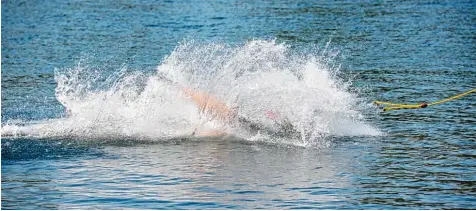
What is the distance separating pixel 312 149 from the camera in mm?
Result: 19578

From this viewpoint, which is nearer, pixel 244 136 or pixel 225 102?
pixel 244 136

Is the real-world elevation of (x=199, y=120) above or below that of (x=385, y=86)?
below

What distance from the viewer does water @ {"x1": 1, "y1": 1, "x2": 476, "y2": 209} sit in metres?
16.1

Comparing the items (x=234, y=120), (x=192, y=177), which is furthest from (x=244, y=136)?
(x=192, y=177)

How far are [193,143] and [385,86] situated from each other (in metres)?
10.8

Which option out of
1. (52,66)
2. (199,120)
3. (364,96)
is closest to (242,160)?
(199,120)

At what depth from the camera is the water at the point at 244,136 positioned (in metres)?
16.1

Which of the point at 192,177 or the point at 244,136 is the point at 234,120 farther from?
the point at 192,177

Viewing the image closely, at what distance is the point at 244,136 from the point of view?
21.0 m

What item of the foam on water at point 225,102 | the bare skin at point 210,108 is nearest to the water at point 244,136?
the foam on water at point 225,102

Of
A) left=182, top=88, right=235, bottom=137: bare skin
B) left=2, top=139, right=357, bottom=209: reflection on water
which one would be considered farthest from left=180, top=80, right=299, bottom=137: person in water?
left=2, top=139, right=357, bottom=209: reflection on water

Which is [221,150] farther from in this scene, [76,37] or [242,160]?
[76,37]

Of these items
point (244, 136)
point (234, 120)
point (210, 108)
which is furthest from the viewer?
point (210, 108)

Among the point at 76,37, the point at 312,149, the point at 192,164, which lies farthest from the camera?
the point at 76,37
